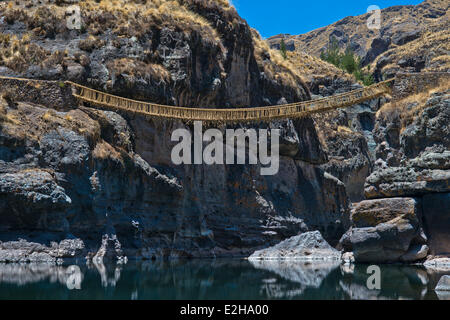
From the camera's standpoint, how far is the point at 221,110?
3803 cm

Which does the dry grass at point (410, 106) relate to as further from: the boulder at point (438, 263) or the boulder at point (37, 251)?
the boulder at point (37, 251)

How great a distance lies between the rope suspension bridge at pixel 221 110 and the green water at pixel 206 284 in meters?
12.2

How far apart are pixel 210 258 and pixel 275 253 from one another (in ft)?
14.0

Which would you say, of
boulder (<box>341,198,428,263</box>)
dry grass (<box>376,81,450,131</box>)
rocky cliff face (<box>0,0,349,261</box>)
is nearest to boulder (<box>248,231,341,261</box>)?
rocky cliff face (<box>0,0,349,261</box>)

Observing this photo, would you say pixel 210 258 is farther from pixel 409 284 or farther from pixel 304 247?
pixel 409 284

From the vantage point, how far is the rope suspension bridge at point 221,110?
3328cm

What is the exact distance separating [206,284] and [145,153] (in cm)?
1804

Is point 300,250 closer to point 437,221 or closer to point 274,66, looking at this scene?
point 437,221

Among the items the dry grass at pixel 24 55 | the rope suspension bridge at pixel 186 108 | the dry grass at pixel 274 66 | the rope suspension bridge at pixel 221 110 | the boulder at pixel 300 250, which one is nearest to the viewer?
the rope suspension bridge at pixel 186 108

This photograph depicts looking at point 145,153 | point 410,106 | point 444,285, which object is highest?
point 410,106

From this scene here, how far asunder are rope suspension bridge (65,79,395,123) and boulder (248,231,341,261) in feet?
25.8

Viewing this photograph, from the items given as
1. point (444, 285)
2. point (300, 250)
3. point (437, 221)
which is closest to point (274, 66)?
point (300, 250)

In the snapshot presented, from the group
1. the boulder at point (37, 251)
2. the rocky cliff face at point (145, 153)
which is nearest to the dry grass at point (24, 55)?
the rocky cliff face at point (145, 153)

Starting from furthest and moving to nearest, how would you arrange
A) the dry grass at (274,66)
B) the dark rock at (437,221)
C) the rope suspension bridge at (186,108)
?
the dry grass at (274,66), the rope suspension bridge at (186,108), the dark rock at (437,221)
